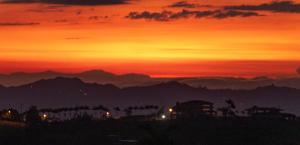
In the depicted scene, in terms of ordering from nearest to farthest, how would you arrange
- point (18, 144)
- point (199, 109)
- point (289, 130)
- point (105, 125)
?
point (18, 144) < point (289, 130) < point (105, 125) < point (199, 109)

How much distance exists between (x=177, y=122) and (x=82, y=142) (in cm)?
1800

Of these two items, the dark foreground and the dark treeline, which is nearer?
the dark foreground

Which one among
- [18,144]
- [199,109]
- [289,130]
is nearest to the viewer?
[18,144]

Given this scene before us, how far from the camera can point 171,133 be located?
108m

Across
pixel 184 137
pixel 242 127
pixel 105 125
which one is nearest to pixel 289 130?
pixel 242 127

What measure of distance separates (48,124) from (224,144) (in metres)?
30.6

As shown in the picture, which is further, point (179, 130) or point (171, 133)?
point (179, 130)

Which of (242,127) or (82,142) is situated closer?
(82,142)

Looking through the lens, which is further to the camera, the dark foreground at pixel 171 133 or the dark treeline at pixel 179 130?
the dark treeline at pixel 179 130

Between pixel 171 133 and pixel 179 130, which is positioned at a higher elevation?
pixel 179 130

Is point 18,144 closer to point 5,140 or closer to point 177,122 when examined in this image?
point 5,140

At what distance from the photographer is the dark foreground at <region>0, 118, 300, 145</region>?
10488cm

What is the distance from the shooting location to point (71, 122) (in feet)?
412

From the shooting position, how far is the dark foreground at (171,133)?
10488 cm
